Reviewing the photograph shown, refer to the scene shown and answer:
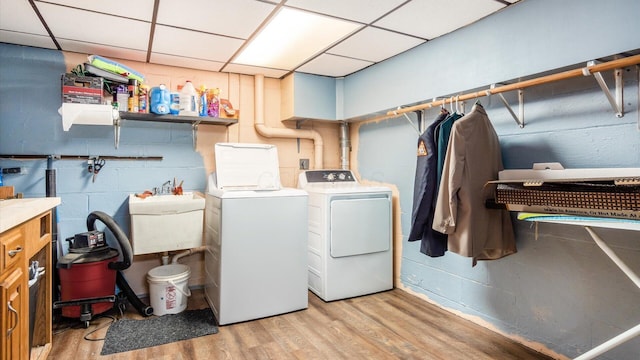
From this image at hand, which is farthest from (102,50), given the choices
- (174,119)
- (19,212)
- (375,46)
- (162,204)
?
(375,46)

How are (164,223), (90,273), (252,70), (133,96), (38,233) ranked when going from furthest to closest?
(252,70), (133,96), (164,223), (90,273), (38,233)

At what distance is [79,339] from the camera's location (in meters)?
2.28

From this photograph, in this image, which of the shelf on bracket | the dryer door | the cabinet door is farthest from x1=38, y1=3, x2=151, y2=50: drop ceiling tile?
the dryer door

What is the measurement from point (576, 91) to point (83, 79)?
10.8 ft

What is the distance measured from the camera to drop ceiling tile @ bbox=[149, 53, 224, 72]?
115 inches

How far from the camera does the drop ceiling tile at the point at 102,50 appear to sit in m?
2.62

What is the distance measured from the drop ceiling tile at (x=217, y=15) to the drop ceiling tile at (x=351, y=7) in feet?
0.71

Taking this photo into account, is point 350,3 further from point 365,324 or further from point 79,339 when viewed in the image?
point 79,339

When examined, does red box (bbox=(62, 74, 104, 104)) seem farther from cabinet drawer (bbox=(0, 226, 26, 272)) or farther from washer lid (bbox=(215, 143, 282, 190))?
cabinet drawer (bbox=(0, 226, 26, 272))

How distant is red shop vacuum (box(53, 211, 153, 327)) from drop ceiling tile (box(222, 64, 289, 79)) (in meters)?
1.66

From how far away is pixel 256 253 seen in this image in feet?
8.50

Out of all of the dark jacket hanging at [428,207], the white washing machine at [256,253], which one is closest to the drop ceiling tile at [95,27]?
the white washing machine at [256,253]

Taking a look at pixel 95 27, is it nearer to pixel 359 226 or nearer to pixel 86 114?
pixel 86 114

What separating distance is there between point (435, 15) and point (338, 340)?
2.18 metres
